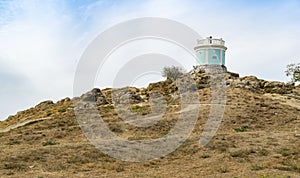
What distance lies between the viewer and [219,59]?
52812mm

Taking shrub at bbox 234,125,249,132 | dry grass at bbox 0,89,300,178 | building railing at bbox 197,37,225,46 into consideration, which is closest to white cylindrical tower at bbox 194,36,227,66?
building railing at bbox 197,37,225,46

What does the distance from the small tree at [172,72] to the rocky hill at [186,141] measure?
10.8 m

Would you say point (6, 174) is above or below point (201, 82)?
below

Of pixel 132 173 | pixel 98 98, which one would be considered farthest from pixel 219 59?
pixel 132 173

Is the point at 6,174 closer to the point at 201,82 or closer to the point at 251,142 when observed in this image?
the point at 251,142

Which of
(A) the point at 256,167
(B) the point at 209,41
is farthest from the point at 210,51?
(A) the point at 256,167

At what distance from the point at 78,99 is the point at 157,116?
43.3ft

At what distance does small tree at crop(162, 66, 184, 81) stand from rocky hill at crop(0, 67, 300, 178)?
10751 mm

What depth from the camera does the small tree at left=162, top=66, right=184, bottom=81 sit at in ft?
190

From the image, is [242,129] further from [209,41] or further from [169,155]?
[209,41]

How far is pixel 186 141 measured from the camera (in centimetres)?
2345

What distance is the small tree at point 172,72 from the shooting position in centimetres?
5800

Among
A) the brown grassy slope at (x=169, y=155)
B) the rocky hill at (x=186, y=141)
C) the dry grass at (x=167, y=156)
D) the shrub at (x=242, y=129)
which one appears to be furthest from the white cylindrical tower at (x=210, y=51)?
the shrub at (x=242, y=129)

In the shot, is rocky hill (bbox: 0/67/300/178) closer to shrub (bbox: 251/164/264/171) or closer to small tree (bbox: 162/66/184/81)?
shrub (bbox: 251/164/264/171)
